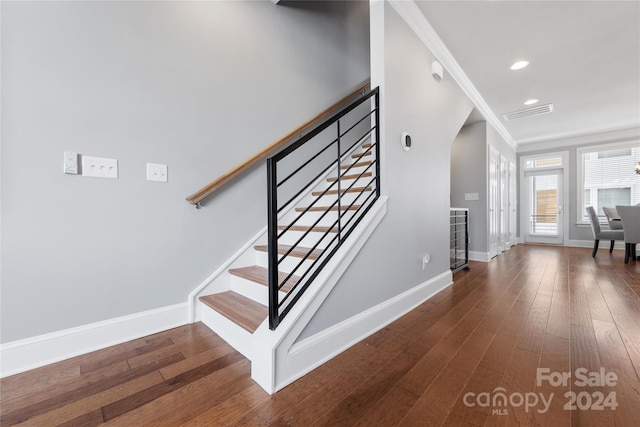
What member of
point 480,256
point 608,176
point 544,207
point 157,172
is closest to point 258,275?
point 157,172

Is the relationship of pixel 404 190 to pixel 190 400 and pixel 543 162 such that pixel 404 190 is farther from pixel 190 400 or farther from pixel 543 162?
pixel 543 162

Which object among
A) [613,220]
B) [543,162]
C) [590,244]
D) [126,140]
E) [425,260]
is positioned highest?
[543,162]

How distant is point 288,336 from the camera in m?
1.24

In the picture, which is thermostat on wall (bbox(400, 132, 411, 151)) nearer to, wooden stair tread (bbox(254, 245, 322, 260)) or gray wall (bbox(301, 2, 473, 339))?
gray wall (bbox(301, 2, 473, 339))

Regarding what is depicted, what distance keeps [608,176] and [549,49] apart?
197 inches

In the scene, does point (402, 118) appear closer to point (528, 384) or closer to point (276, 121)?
point (276, 121)

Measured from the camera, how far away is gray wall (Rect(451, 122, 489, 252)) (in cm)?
436

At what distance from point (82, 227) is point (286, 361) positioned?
1.43m

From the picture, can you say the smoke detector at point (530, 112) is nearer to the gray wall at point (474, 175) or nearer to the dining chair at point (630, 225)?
the gray wall at point (474, 175)

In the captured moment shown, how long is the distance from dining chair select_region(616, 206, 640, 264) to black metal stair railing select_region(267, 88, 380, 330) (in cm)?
427

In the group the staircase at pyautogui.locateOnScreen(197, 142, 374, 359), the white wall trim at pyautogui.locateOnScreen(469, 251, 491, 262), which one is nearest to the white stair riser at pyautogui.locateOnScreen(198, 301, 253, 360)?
the staircase at pyautogui.locateOnScreen(197, 142, 374, 359)

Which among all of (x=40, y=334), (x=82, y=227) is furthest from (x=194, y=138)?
(x=40, y=334)

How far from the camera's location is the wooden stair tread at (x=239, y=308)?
1.52 m

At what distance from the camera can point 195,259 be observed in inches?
77.4
